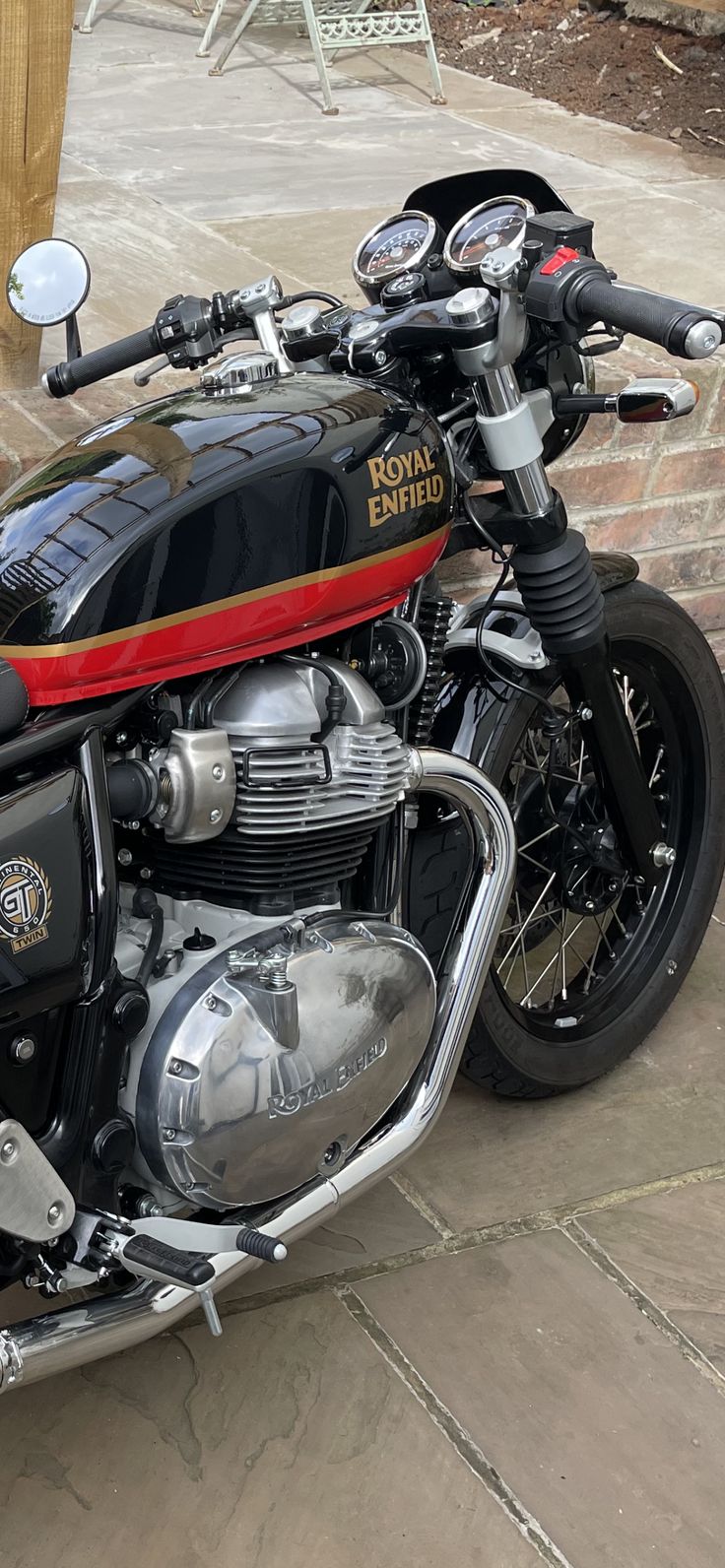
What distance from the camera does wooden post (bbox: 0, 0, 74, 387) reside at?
2.30 m

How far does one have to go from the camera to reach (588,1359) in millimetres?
2008

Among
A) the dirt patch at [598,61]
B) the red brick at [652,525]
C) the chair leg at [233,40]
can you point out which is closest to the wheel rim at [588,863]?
the red brick at [652,525]

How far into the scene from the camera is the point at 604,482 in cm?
287

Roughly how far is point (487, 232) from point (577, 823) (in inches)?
33.8

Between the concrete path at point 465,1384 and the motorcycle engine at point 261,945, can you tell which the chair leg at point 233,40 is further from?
the motorcycle engine at point 261,945

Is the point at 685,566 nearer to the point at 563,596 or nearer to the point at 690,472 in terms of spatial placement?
the point at 690,472

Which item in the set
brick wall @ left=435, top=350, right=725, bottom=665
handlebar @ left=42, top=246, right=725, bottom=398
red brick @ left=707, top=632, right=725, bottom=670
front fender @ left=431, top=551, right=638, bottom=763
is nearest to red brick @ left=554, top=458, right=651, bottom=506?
brick wall @ left=435, top=350, right=725, bottom=665

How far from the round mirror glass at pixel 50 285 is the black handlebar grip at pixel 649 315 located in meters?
0.51

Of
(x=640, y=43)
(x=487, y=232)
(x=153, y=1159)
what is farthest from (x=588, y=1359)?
(x=640, y=43)

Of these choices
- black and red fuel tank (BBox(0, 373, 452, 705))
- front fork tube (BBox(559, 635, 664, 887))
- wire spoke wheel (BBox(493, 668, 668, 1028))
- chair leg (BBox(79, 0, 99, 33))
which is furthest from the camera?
chair leg (BBox(79, 0, 99, 33))

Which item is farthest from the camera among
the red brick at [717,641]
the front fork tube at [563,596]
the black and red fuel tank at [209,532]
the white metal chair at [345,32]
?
the white metal chair at [345,32]

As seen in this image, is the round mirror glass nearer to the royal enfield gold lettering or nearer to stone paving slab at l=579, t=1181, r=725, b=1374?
the royal enfield gold lettering

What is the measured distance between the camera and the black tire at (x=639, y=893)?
214 cm

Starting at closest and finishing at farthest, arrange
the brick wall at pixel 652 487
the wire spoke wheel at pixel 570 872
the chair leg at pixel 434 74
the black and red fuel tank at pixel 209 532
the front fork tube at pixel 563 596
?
the black and red fuel tank at pixel 209 532 < the front fork tube at pixel 563 596 < the wire spoke wheel at pixel 570 872 < the brick wall at pixel 652 487 < the chair leg at pixel 434 74
